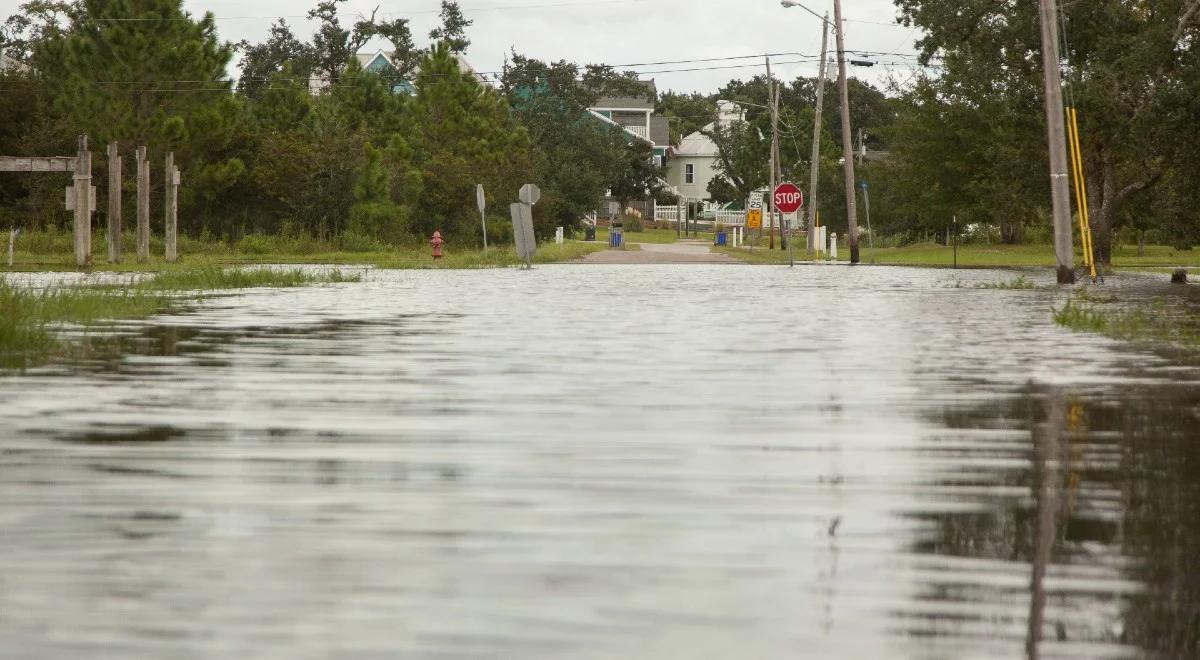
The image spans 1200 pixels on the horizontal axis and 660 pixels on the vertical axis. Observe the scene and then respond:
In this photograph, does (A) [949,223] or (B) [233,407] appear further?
(A) [949,223]

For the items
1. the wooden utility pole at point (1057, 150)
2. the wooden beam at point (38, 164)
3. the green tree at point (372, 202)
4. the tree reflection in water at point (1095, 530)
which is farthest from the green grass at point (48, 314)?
the green tree at point (372, 202)

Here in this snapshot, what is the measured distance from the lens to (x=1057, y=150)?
35500 millimetres

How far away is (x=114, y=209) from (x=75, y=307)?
29.5 meters

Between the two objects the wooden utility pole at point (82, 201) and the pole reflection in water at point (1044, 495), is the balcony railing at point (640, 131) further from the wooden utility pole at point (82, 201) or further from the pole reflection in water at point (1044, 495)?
the pole reflection in water at point (1044, 495)

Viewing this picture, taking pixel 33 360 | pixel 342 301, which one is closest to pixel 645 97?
pixel 342 301

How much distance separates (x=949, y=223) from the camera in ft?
260

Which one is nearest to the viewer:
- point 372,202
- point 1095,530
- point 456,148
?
point 1095,530

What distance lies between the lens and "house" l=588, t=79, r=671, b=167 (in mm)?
→ 158625

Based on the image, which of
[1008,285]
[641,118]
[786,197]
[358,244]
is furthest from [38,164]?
[641,118]

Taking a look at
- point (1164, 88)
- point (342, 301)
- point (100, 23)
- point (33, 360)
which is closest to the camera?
point (33, 360)

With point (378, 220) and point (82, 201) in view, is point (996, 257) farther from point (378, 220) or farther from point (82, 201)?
point (82, 201)

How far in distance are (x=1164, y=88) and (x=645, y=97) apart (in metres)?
121

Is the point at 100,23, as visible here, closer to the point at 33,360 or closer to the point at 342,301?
the point at 342,301

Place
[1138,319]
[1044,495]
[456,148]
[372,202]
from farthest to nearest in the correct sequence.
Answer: [456,148] → [372,202] → [1138,319] → [1044,495]
